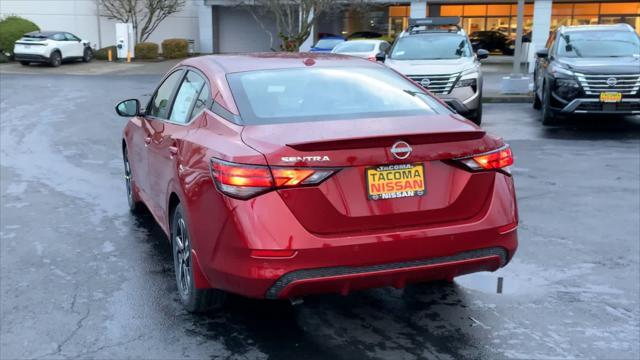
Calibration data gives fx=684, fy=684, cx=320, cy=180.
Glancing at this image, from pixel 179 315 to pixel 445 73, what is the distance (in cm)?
921

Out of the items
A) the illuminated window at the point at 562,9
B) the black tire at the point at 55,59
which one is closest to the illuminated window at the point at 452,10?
the illuminated window at the point at 562,9

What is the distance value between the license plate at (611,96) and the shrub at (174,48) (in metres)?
30.0

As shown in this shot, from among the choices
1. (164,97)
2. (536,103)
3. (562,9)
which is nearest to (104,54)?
(562,9)

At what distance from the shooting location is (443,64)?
1291 cm

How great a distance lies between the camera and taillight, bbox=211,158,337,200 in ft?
11.5

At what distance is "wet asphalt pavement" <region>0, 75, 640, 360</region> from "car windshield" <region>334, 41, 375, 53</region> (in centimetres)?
1577

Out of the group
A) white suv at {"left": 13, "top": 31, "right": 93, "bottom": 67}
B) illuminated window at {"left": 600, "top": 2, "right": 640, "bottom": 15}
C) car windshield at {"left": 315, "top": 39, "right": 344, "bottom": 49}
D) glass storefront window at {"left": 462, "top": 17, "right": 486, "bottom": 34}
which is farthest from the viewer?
glass storefront window at {"left": 462, "top": 17, "right": 486, "bottom": 34}

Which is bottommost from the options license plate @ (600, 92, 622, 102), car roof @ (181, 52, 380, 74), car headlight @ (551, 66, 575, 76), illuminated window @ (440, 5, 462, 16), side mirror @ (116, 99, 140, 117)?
license plate @ (600, 92, 622, 102)

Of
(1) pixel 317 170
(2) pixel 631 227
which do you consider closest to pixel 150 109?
(1) pixel 317 170

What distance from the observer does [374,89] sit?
4559 mm

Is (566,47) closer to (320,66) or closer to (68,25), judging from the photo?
(320,66)

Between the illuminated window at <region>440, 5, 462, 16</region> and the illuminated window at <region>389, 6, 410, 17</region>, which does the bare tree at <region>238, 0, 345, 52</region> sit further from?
the illuminated window at <region>440, 5, 462, 16</region>

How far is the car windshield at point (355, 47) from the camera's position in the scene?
23469 millimetres

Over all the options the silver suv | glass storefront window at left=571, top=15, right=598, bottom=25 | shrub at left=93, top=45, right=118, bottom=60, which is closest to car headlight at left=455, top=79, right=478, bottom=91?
the silver suv
